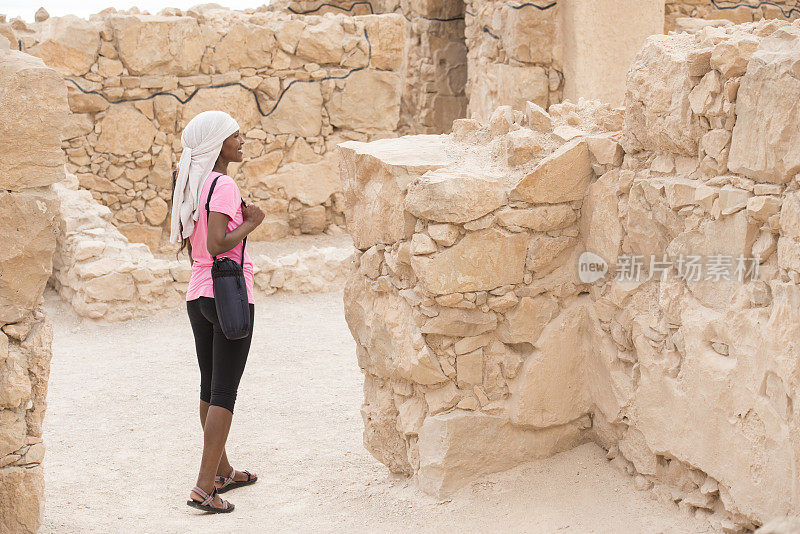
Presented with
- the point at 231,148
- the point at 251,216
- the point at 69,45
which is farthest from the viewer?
the point at 69,45

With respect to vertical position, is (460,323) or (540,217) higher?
(540,217)

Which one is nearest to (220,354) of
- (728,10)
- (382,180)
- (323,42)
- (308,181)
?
(382,180)

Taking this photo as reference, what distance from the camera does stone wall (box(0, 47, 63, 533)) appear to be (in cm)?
299

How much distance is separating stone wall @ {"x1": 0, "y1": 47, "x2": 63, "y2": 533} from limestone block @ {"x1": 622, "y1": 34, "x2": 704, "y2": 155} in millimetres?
2092

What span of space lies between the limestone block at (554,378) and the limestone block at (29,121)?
200 centimetres

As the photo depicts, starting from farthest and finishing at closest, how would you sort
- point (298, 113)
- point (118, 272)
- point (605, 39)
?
1. point (298, 113)
2. point (605, 39)
3. point (118, 272)

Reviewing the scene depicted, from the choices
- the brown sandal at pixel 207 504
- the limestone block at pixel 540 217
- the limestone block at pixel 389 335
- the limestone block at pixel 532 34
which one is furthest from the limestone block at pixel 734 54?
the limestone block at pixel 532 34

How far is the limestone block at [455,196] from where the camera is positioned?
3355 mm

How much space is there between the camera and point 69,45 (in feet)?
25.8

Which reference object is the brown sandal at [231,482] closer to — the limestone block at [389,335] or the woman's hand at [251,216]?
the limestone block at [389,335]

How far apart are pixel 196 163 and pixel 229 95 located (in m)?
4.99

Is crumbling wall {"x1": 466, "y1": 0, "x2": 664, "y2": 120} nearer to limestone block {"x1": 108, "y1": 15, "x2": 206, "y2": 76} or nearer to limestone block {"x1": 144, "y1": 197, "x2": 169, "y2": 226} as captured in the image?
limestone block {"x1": 108, "y1": 15, "x2": 206, "y2": 76}

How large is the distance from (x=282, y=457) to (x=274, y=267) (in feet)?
10.1

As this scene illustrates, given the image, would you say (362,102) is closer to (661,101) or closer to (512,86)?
(512,86)
